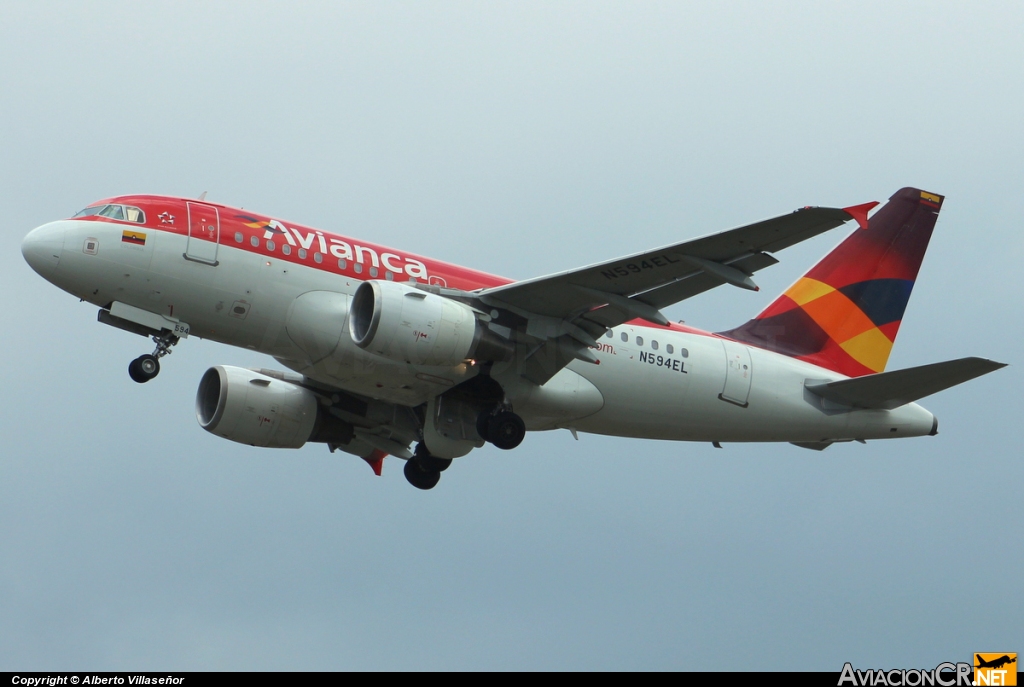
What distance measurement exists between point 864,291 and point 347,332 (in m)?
15.3

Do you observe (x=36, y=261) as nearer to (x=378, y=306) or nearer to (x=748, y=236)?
(x=378, y=306)

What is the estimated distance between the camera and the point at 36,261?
87.0 feet

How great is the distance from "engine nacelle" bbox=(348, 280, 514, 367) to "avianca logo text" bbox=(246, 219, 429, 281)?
55.7 inches

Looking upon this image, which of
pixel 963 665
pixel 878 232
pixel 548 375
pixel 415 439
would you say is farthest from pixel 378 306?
pixel 878 232

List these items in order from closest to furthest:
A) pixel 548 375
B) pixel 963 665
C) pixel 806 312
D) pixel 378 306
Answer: pixel 963 665
pixel 378 306
pixel 548 375
pixel 806 312

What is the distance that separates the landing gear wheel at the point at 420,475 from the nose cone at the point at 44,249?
1065 centimetres

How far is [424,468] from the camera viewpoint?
3294cm

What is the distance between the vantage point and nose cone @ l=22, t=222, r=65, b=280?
1041 inches

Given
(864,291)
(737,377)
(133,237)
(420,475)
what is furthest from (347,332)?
(864,291)

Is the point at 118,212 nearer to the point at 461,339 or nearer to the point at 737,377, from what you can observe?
the point at 461,339

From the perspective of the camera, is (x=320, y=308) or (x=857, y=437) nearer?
(x=320, y=308)

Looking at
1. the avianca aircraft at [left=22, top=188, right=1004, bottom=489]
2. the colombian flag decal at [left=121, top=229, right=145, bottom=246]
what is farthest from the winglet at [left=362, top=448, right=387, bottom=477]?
the colombian flag decal at [left=121, top=229, right=145, bottom=246]

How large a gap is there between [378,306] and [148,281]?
4.92 metres

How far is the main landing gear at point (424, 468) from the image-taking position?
108ft
